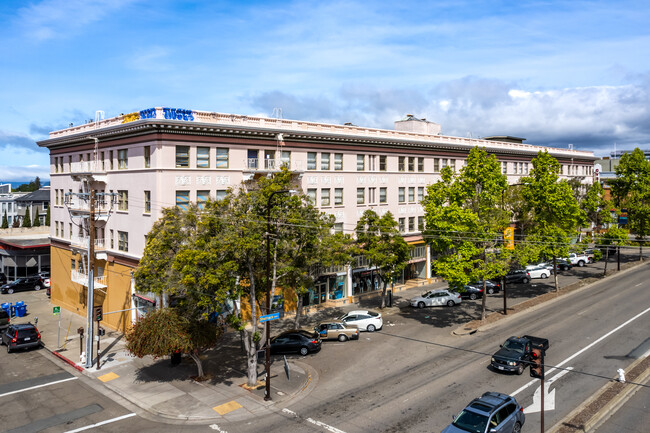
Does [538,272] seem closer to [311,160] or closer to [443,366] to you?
[311,160]

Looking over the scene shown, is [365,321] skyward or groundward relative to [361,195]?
groundward

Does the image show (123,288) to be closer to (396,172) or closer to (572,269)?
(396,172)

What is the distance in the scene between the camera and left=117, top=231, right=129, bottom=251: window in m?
38.1

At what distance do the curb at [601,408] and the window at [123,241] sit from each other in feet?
106

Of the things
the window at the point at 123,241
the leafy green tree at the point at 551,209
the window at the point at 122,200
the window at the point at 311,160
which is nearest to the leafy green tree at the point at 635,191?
the leafy green tree at the point at 551,209

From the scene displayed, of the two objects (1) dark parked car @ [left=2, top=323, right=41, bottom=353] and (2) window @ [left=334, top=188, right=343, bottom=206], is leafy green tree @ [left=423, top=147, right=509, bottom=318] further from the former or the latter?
(1) dark parked car @ [left=2, top=323, right=41, bottom=353]

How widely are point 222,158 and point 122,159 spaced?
8531 millimetres

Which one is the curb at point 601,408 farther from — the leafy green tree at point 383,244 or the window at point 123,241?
the window at point 123,241

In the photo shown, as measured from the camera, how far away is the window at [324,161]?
44250 mm

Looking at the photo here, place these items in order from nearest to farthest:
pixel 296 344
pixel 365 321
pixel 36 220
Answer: pixel 296 344 → pixel 365 321 → pixel 36 220

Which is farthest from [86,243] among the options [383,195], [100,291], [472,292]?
[472,292]

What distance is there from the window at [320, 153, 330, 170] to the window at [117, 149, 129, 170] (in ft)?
55.2

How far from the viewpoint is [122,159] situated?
38562 mm

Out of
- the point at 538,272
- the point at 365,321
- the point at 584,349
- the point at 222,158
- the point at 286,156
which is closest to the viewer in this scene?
the point at 584,349
